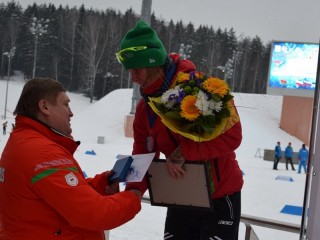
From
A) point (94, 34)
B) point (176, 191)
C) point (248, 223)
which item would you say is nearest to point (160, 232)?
point (248, 223)

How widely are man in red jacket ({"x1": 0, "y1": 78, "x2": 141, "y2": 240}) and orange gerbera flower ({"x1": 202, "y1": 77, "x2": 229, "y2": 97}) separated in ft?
1.50

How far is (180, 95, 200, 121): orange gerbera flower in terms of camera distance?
1408mm

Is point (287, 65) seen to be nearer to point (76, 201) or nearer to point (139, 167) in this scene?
point (139, 167)

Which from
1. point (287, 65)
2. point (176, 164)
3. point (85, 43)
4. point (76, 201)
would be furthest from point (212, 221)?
point (85, 43)

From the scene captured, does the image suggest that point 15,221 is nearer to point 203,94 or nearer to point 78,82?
point 203,94

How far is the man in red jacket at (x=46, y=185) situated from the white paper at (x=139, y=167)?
0.07m

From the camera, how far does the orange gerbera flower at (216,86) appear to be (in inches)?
57.1

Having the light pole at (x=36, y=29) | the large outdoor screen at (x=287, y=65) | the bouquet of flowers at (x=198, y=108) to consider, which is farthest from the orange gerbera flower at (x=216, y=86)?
the light pole at (x=36, y=29)

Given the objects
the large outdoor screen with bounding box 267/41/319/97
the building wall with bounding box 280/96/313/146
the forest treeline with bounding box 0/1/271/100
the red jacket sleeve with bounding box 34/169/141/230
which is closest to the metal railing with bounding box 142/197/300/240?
the red jacket sleeve with bounding box 34/169/141/230

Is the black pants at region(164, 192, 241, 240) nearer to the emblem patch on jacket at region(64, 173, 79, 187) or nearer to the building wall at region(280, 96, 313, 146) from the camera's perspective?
the emblem patch on jacket at region(64, 173, 79, 187)

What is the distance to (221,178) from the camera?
161 centimetres

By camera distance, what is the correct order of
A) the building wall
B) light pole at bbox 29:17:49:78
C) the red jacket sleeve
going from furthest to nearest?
light pole at bbox 29:17:49:78 → the building wall → the red jacket sleeve

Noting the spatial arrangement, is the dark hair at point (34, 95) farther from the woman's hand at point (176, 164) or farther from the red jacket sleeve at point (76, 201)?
the woman's hand at point (176, 164)

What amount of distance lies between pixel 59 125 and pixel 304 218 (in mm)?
885
